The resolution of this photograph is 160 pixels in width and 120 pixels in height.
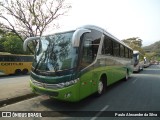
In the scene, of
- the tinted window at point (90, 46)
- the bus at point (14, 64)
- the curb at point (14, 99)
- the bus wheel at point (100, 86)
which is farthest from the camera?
the bus at point (14, 64)

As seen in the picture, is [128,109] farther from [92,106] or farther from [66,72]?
[66,72]

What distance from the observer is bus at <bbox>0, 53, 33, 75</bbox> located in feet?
82.1

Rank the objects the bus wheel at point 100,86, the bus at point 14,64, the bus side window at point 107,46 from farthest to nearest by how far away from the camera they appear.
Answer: the bus at point 14,64
the bus side window at point 107,46
the bus wheel at point 100,86

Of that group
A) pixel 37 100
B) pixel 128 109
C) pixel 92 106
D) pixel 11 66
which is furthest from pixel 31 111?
pixel 11 66

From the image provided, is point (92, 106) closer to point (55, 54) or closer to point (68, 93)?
point (68, 93)

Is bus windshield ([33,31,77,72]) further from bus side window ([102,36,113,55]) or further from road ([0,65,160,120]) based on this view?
bus side window ([102,36,113,55])

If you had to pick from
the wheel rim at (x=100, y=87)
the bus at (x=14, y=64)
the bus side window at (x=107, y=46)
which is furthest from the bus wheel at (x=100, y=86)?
the bus at (x=14, y=64)

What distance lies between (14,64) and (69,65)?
21.2 m

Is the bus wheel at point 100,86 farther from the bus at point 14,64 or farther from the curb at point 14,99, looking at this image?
the bus at point 14,64

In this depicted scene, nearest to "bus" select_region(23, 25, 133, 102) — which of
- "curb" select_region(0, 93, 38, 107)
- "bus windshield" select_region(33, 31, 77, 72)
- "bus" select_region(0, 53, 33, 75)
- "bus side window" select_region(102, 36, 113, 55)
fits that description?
"bus windshield" select_region(33, 31, 77, 72)

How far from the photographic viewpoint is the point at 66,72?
23.8 ft

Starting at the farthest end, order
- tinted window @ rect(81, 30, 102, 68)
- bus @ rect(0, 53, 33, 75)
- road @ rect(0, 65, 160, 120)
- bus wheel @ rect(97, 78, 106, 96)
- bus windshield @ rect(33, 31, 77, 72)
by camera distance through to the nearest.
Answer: bus @ rect(0, 53, 33, 75), bus wheel @ rect(97, 78, 106, 96), tinted window @ rect(81, 30, 102, 68), bus windshield @ rect(33, 31, 77, 72), road @ rect(0, 65, 160, 120)

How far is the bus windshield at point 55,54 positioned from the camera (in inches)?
293

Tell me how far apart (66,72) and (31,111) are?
1904 mm
